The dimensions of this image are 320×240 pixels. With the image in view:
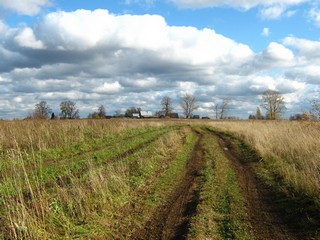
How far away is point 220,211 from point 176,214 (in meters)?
1.00

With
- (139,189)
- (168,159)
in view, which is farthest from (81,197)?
(168,159)

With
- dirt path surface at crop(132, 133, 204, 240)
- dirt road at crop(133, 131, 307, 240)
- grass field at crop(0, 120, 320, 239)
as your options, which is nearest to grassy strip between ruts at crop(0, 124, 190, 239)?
grass field at crop(0, 120, 320, 239)

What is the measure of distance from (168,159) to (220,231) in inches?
334

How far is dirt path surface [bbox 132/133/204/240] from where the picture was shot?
619cm

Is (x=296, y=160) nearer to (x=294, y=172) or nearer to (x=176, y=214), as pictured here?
(x=294, y=172)

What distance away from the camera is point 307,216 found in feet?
22.7

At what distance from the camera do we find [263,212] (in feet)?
25.0

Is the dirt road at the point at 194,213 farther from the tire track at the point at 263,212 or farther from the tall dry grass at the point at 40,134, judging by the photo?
the tall dry grass at the point at 40,134

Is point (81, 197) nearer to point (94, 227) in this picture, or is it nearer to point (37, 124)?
point (94, 227)

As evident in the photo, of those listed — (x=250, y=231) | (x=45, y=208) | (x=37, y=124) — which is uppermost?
(x=37, y=124)

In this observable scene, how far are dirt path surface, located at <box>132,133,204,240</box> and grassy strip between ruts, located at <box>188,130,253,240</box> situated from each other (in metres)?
0.18

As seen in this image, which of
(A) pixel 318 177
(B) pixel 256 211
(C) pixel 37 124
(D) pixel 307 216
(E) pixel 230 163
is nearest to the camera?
(D) pixel 307 216

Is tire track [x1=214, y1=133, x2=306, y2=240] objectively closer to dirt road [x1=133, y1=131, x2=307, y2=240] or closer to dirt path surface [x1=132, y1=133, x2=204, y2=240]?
dirt road [x1=133, y1=131, x2=307, y2=240]

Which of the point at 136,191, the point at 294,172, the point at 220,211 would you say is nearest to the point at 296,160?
the point at 294,172
